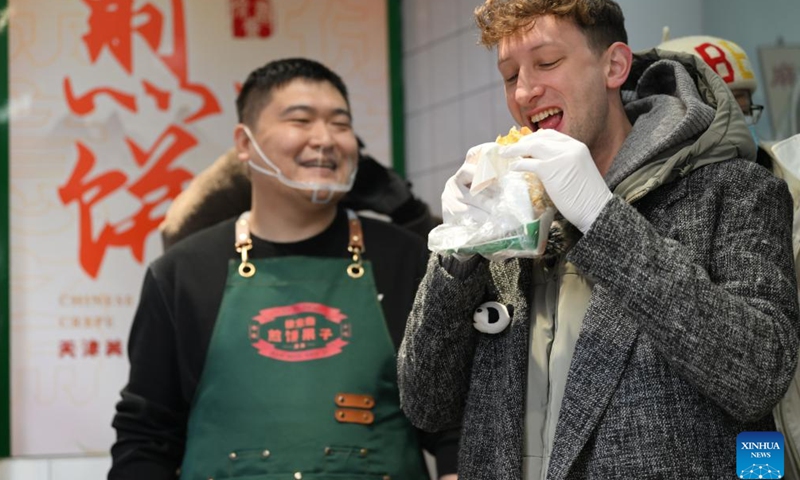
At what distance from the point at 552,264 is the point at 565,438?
1.13 feet

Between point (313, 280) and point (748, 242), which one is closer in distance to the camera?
point (748, 242)

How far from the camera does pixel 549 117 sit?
7.02ft

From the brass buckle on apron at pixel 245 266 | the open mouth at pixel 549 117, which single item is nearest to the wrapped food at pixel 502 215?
the open mouth at pixel 549 117

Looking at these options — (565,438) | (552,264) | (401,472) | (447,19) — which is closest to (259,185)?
(401,472)

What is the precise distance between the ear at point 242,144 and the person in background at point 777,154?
1.20m

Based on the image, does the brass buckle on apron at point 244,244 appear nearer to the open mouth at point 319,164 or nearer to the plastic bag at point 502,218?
the open mouth at point 319,164

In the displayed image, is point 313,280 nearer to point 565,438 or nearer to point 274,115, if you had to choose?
point 274,115

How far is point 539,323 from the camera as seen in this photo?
81.0 inches

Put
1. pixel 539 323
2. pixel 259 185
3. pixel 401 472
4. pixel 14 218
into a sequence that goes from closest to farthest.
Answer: pixel 539 323 < pixel 401 472 < pixel 259 185 < pixel 14 218

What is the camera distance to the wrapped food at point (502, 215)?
190 cm

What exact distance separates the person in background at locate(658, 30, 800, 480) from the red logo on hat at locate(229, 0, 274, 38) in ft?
7.87

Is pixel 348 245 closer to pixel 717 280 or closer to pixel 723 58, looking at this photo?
pixel 723 58

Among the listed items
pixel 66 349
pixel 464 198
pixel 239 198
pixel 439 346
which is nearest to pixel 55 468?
pixel 66 349

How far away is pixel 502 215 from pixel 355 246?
49.7 inches
